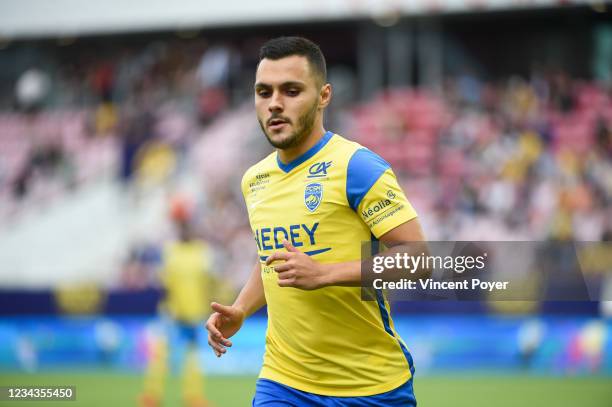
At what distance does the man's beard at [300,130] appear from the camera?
382 centimetres

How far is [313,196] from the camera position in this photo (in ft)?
12.4

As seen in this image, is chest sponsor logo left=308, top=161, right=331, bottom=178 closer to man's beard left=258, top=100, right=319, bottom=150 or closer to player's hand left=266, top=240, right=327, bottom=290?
man's beard left=258, top=100, right=319, bottom=150

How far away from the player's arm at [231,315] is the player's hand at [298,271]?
510 millimetres

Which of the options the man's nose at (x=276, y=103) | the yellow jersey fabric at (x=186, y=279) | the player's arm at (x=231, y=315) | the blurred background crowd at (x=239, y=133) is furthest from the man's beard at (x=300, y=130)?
the blurred background crowd at (x=239, y=133)

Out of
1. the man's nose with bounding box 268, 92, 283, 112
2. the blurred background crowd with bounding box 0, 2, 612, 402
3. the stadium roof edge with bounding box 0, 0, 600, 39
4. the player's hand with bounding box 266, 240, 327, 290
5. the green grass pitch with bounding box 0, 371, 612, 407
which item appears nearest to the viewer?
the player's hand with bounding box 266, 240, 327, 290

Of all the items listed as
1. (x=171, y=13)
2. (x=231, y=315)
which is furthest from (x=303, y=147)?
(x=171, y=13)

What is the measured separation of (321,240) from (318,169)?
1.07 feet

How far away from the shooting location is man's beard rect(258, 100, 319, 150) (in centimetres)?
382

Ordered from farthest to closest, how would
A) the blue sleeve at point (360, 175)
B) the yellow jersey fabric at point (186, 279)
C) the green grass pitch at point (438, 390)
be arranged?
1. the yellow jersey fabric at point (186, 279)
2. the green grass pitch at point (438, 390)
3. the blue sleeve at point (360, 175)

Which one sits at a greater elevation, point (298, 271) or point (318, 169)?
point (318, 169)

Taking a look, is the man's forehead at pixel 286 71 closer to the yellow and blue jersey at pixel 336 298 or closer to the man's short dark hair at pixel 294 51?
the man's short dark hair at pixel 294 51

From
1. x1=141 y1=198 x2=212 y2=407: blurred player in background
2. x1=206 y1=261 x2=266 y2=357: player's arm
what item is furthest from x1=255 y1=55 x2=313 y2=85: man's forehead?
x1=141 y1=198 x2=212 y2=407: blurred player in background

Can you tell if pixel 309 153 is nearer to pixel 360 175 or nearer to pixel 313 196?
pixel 313 196

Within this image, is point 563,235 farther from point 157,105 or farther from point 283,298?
point 283,298
